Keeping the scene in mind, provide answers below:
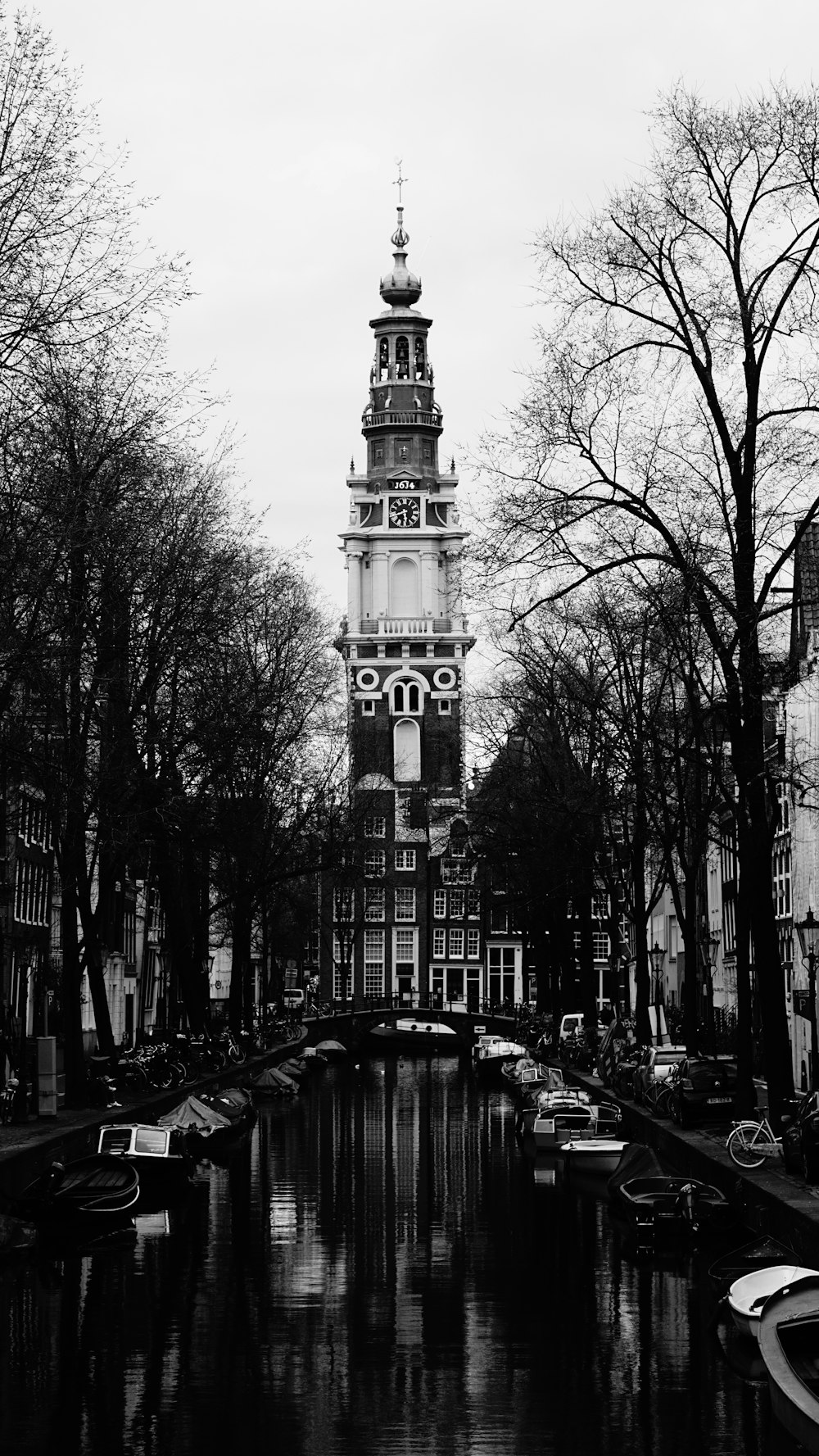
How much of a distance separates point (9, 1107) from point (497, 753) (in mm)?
37623

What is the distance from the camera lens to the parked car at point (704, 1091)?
43938mm

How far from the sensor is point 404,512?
16500 cm

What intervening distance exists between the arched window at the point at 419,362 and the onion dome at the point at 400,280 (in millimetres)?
3778

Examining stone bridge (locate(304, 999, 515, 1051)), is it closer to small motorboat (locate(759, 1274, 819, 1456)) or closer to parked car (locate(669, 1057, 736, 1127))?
parked car (locate(669, 1057, 736, 1127))

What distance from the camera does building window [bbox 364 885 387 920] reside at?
139375 millimetres

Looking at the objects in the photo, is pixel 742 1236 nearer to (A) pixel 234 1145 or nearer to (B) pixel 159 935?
(A) pixel 234 1145

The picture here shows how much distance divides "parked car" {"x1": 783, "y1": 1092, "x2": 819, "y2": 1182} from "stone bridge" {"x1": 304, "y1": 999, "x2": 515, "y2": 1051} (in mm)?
82719

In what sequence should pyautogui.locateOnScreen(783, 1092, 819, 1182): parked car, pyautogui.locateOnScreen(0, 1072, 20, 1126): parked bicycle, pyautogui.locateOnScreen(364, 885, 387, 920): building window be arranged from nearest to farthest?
pyautogui.locateOnScreen(783, 1092, 819, 1182): parked car < pyautogui.locateOnScreen(0, 1072, 20, 1126): parked bicycle < pyautogui.locateOnScreen(364, 885, 387, 920): building window

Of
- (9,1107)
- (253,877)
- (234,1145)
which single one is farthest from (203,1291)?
(253,877)

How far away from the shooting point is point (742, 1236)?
3194cm

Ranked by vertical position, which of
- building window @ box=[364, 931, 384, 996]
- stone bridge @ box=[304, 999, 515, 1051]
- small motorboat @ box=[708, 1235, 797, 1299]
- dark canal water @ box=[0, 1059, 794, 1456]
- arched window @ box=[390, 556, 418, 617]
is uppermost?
arched window @ box=[390, 556, 418, 617]

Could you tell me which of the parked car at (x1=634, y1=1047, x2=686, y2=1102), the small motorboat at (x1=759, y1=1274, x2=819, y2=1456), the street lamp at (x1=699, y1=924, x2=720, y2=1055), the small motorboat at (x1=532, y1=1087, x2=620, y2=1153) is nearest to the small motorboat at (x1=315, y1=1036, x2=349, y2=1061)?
the street lamp at (x1=699, y1=924, x2=720, y2=1055)

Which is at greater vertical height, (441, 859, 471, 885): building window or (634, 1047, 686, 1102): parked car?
(441, 859, 471, 885): building window

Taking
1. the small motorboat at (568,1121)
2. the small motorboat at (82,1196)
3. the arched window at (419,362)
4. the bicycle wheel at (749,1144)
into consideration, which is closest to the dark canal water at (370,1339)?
the small motorboat at (82,1196)
